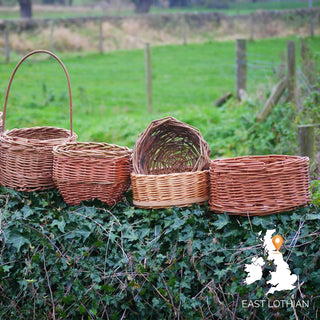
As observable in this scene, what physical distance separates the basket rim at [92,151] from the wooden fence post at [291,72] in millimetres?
4147

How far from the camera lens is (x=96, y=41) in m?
17.3

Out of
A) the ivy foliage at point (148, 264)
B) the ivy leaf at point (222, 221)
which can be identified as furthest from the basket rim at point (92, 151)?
the ivy leaf at point (222, 221)

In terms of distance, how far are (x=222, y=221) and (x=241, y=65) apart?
6804mm

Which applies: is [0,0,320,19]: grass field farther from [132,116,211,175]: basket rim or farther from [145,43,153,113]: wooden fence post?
[132,116,211,175]: basket rim

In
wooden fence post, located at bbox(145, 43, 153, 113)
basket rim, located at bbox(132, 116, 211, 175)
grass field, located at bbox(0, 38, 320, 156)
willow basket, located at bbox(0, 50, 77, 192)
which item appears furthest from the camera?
wooden fence post, located at bbox(145, 43, 153, 113)

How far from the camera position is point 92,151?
2.79 m

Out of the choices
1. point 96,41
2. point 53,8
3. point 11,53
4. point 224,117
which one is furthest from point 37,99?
point 53,8

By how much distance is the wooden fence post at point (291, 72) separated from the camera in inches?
258

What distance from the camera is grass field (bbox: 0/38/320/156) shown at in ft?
24.2

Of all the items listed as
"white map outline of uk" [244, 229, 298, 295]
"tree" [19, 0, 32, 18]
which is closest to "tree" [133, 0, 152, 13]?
"tree" [19, 0, 32, 18]

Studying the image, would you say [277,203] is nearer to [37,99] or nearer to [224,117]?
[224,117]

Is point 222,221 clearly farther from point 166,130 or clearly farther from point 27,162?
point 27,162

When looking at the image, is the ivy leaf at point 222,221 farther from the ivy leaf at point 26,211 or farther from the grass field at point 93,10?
the grass field at point 93,10

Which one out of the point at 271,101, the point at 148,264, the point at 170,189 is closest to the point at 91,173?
the point at 170,189
